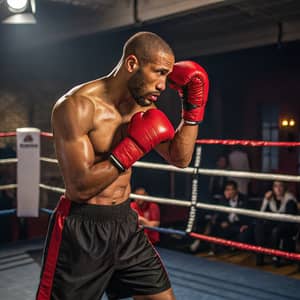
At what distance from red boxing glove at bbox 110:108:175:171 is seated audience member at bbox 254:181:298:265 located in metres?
2.59

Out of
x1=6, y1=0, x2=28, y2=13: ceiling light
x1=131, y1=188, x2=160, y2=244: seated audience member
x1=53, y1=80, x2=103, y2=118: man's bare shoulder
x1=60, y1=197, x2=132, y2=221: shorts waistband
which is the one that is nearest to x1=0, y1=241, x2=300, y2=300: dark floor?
x1=131, y1=188, x2=160, y2=244: seated audience member

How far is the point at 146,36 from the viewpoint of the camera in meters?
1.36

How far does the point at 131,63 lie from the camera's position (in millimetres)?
1362

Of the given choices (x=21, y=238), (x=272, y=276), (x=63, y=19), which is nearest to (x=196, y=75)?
(x=272, y=276)

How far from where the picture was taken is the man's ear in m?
1.36

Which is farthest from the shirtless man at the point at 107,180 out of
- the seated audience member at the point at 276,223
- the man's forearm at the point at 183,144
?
the seated audience member at the point at 276,223

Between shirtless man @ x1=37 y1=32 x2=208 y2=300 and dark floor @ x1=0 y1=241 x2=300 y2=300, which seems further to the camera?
dark floor @ x1=0 y1=241 x2=300 y2=300

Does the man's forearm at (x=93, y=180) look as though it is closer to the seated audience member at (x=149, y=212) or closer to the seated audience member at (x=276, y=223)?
the seated audience member at (x=149, y=212)

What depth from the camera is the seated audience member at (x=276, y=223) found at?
3783mm

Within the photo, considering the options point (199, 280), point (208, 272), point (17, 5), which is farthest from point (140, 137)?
point (17, 5)

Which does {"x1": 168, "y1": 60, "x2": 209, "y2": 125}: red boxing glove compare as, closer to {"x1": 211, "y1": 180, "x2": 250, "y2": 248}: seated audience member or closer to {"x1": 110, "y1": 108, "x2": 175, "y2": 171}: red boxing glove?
{"x1": 110, "y1": 108, "x2": 175, "y2": 171}: red boxing glove

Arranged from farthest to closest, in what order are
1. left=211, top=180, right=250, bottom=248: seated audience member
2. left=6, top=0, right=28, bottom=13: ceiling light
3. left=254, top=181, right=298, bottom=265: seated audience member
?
left=211, top=180, right=250, bottom=248: seated audience member → left=254, top=181, right=298, bottom=265: seated audience member → left=6, top=0, right=28, bottom=13: ceiling light

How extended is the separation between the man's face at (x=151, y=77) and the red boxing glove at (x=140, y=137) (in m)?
0.08

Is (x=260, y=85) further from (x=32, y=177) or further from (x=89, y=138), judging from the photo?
(x=89, y=138)
